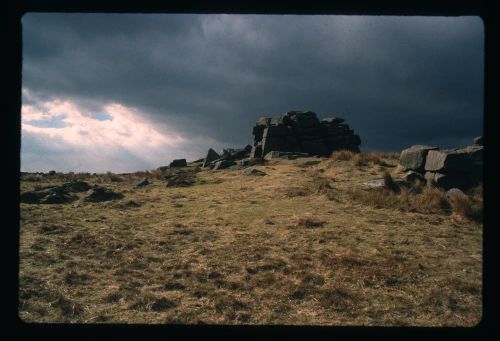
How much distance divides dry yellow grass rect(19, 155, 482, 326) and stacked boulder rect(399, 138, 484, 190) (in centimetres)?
97

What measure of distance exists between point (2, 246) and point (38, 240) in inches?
418

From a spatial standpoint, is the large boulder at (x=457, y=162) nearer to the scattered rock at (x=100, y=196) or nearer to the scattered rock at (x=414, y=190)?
the scattered rock at (x=414, y=190)

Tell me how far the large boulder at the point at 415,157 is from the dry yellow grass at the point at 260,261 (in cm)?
311

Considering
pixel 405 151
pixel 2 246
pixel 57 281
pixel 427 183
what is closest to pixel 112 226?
pixel 57 281

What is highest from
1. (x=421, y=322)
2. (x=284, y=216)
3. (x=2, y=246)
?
(x=2, y=246)

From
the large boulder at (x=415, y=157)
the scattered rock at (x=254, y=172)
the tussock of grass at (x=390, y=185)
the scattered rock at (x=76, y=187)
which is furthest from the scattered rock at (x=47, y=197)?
the large boulder at (x=415, y=157)

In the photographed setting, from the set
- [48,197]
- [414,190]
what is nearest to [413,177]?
[414,190]

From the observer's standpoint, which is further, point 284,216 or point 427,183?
point 427,183

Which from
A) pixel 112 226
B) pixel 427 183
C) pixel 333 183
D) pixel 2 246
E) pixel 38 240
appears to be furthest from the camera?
pixel 333 183

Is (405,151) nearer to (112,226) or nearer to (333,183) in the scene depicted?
(333,183)

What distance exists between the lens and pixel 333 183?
20047 mm

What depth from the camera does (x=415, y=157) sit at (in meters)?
20.6

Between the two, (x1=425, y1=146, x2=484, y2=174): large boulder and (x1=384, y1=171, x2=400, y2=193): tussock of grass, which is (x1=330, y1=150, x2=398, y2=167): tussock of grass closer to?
(x1=425, y1=146, x2=484, y2=174): large boulder

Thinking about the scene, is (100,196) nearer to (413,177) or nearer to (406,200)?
(406,200)
